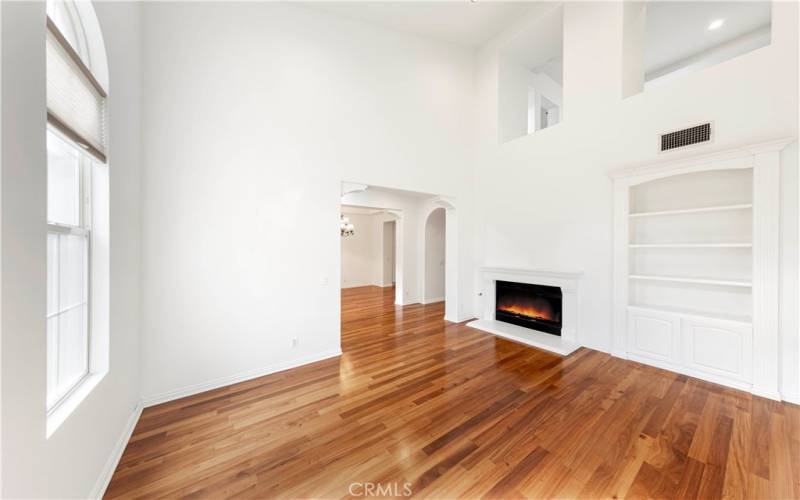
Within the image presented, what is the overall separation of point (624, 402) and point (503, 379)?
1105mm

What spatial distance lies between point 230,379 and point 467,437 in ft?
8.54

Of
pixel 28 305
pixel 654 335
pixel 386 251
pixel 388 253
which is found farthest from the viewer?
pixel 388 253

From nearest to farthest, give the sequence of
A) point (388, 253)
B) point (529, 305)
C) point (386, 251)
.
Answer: point (529, 305) → point (386, 251) → point (388, 253)

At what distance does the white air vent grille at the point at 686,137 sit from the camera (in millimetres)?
3133

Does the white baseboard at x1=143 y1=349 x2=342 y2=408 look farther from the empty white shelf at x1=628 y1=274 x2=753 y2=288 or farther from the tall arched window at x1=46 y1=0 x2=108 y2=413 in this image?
the empty white shelf at x1=628 y1=274 x2=753 y2=288

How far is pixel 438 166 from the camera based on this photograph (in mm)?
5121

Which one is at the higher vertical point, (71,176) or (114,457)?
(71,176)

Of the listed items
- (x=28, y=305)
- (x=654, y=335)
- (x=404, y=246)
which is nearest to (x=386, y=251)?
(x=404, y=246)

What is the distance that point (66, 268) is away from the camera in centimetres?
167

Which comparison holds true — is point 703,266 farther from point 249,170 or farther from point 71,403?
point 71,403

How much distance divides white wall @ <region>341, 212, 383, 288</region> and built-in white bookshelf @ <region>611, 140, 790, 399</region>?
25.0 feet

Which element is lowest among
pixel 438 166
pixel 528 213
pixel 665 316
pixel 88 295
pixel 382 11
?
pixel 665 316

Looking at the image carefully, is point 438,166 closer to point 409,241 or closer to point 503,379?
point 409,241

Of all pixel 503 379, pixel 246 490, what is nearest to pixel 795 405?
pixel 503 379
